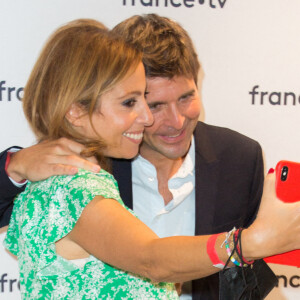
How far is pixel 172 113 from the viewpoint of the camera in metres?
1.66

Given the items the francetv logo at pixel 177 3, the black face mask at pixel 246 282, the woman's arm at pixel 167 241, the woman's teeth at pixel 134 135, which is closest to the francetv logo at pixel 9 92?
the francetv logo at pixel 177 3

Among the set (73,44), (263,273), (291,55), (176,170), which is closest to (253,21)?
(291,55)

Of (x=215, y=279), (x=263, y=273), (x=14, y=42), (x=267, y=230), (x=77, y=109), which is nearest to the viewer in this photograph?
(x=267, y=230)

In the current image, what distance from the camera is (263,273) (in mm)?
1113

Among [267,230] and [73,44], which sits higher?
[73,44]

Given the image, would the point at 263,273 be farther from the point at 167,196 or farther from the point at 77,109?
the point at 167,196

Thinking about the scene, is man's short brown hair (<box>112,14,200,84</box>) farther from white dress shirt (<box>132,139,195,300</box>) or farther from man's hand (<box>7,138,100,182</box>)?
man's hand (<box>7,138,100,182</box>)

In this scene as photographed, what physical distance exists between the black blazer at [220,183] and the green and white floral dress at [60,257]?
1.67 ft

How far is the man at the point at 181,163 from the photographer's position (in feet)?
5.40

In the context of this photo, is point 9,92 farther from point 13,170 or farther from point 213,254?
point 213,254

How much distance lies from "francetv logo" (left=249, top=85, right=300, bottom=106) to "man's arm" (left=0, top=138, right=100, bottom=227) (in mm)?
927

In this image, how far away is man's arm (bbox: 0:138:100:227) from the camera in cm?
119

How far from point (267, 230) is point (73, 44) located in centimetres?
56

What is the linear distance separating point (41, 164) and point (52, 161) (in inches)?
1.2
